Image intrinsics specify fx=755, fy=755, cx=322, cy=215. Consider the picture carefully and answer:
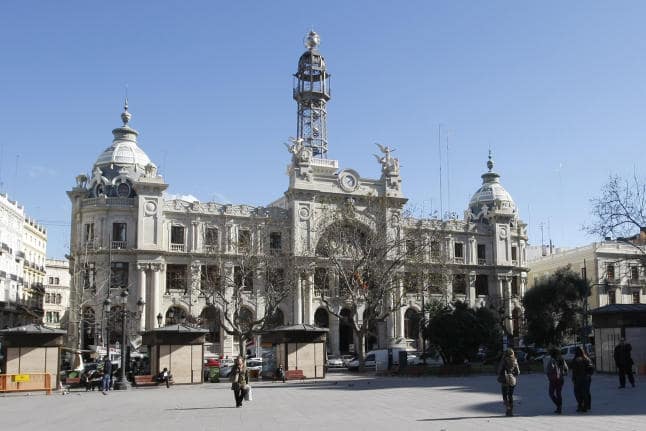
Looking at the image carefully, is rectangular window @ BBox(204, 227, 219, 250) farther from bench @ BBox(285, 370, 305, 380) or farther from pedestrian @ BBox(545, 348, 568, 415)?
pedestrian @ BBox(545, 348, 568, 415)

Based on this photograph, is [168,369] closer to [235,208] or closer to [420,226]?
[235,208]

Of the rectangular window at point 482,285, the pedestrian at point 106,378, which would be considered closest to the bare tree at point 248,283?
the pedestrian at point 106,378

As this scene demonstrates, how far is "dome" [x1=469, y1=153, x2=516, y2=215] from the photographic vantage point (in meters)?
77.6

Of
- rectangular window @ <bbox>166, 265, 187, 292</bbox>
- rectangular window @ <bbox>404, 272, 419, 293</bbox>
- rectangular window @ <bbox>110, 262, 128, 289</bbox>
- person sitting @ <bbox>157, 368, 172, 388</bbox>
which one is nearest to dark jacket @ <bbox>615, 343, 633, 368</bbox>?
person sitting @ <bbox>157, 368, 172, 388</bbox>

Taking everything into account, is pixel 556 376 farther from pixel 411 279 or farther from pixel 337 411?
pixel 411 279

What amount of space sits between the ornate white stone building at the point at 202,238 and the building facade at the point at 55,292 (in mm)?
26702

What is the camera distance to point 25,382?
98.1 feet

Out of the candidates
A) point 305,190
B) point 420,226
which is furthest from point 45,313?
point 420,226

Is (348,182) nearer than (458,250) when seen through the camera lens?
Yes

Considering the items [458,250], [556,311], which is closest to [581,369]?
[556,311]

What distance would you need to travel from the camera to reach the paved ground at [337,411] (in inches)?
616

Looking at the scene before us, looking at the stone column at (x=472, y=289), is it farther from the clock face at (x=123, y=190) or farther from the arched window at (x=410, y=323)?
the clock face at (x=123, y=190)

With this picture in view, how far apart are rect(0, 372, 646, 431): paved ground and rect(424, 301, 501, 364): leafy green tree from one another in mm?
11311

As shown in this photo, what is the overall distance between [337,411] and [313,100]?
57.8 m
